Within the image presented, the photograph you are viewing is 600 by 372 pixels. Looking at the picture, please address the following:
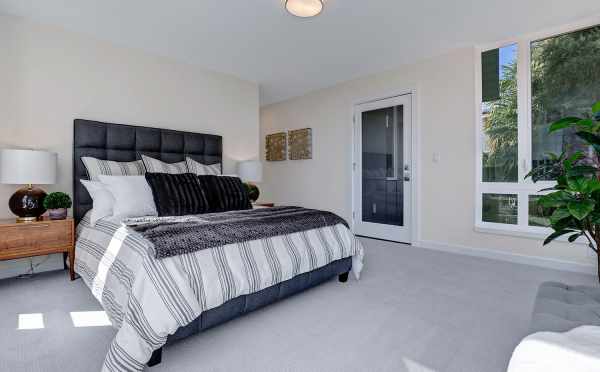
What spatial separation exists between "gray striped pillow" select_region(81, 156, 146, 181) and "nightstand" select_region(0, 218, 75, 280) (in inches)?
21.1

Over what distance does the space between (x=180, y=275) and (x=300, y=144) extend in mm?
4157

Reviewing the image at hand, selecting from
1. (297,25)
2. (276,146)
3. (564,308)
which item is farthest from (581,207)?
(276,146)

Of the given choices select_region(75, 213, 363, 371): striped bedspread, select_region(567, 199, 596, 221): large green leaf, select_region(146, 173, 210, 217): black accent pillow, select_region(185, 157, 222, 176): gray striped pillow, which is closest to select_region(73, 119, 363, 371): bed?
select_region(75, 213, 363, 371): striped bedspread

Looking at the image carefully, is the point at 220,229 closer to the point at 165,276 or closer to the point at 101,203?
the point at 165,276

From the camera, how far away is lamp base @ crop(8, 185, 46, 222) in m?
2.56

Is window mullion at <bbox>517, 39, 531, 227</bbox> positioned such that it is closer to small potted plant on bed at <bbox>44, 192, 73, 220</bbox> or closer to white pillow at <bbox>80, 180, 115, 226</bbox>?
white pillow at <bbox>80, 180, 115, 226</bbox>

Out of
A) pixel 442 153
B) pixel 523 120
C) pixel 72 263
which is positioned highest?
pixel 523 120

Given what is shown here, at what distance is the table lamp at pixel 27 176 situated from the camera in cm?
246

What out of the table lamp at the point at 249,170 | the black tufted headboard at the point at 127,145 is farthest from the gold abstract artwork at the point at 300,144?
the black tufted headboard at the point at 127,145

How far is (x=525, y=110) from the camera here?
10.7ft

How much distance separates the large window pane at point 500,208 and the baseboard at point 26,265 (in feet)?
15.3

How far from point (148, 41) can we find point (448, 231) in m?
4.17

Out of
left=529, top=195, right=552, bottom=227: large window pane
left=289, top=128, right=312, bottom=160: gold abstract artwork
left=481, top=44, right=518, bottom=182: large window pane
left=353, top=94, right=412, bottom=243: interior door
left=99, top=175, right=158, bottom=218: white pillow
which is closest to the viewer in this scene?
left=99, top=175, right=158, bottom=218: white pillow

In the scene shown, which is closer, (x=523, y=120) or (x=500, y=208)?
(x=523, y=120)
